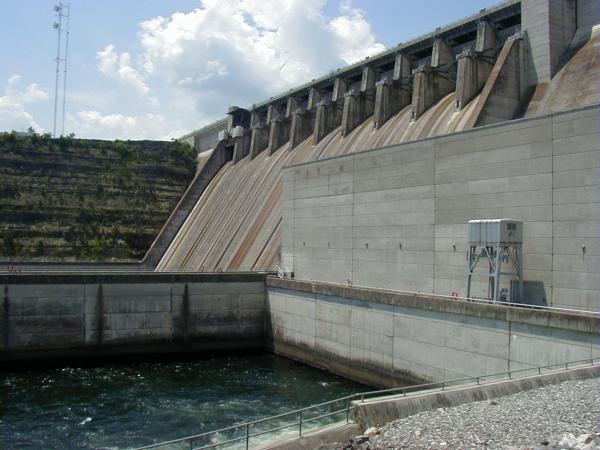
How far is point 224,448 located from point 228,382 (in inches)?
404

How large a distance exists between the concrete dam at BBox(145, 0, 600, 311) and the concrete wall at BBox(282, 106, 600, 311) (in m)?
0.05

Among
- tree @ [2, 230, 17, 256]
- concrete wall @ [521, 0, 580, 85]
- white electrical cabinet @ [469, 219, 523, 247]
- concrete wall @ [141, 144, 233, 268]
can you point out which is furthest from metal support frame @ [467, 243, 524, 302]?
tree @ [2, 230, 17, 256]

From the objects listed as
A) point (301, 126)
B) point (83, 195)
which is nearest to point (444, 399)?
point (301, 126)

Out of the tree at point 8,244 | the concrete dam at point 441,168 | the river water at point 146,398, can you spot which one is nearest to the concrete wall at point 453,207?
the concrete dam at point 441,168

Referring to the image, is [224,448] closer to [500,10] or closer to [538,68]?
[538,68]

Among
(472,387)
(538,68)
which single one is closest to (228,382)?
(472,387)

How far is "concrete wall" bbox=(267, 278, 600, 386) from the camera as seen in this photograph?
56.3 feet

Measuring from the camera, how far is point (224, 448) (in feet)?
48.1

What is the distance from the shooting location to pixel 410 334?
22.3m

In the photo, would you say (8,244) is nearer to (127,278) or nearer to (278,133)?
(278,133)

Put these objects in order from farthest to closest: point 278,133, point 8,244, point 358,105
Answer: point 278,133, point 8,244, point 358,105

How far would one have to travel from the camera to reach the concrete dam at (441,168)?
61.1 feet

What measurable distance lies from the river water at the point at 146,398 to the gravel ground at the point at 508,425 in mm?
8850

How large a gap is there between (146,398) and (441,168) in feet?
45.2
